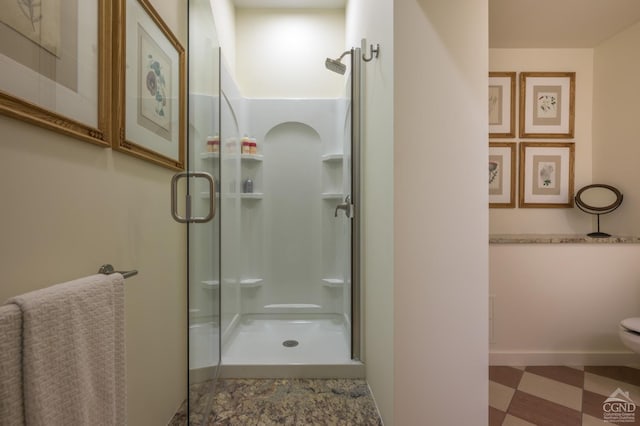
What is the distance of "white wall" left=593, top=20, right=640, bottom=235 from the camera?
2236 mm

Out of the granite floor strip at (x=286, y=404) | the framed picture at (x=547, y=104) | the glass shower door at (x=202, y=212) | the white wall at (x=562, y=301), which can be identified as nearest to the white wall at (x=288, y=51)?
the glass shower door at (x=202, y=212)

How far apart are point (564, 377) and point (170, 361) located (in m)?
2.44

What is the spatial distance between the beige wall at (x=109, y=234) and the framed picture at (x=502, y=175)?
7.87ft

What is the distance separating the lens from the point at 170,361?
4.54ft

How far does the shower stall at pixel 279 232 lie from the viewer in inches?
68.7

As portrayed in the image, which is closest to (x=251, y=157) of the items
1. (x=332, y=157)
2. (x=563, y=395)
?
(x=332, y=157)

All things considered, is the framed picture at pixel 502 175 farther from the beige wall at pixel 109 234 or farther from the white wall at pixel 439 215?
the beige wall at pixel 109 234

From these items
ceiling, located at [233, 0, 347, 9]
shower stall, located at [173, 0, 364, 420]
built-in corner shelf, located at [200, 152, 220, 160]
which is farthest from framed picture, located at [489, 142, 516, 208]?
built-in corner shelf, located at [200, 152, 220, 160]

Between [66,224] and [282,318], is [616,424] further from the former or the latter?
[66,224]

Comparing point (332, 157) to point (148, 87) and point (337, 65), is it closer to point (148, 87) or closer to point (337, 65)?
point (337, 65)

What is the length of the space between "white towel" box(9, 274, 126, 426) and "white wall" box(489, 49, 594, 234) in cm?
261

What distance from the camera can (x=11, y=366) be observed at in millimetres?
558

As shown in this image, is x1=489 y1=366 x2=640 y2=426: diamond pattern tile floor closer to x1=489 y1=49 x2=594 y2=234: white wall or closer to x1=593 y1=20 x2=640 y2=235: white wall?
x1=489 y1=49 x2=594 y2=234: white wall

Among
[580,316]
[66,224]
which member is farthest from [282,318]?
[580,316]
